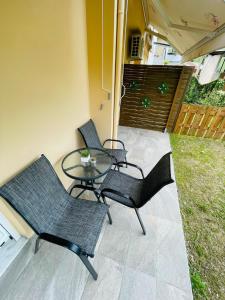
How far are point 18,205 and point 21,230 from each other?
547mm

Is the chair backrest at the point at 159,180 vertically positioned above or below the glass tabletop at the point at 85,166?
above

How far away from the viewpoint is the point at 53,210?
1410 millimetres

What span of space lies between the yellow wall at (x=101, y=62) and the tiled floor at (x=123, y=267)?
1508mm

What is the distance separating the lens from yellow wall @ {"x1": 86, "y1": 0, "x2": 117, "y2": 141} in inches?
70.0

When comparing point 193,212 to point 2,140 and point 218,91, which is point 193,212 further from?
point 218,91

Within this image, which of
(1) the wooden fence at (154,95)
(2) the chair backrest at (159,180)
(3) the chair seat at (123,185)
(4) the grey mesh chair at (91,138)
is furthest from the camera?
(1) the wooden fence at (154,95)

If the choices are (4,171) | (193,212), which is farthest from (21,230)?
(193,212)

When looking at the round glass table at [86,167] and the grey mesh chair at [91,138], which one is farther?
the grey mesh chair at [91,138]

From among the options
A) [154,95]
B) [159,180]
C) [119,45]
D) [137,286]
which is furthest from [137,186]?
[154,95]

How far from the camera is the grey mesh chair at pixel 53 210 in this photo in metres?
1.12

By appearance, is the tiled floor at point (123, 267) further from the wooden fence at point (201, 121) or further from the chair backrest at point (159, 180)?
the wooden fence at point (201, 121)

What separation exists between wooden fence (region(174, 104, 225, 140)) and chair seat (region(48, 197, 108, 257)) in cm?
329

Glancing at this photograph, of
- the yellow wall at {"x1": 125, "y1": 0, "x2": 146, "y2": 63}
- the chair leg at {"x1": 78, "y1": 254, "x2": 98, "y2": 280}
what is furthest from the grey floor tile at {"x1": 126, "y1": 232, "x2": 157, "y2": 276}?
the yellow wall at {"x1": 125, "y1": 0, "x2": 146, "y2": 63}

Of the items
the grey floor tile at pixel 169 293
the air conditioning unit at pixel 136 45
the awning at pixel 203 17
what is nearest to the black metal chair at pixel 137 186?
the grey floor tile at pixel 169 293
